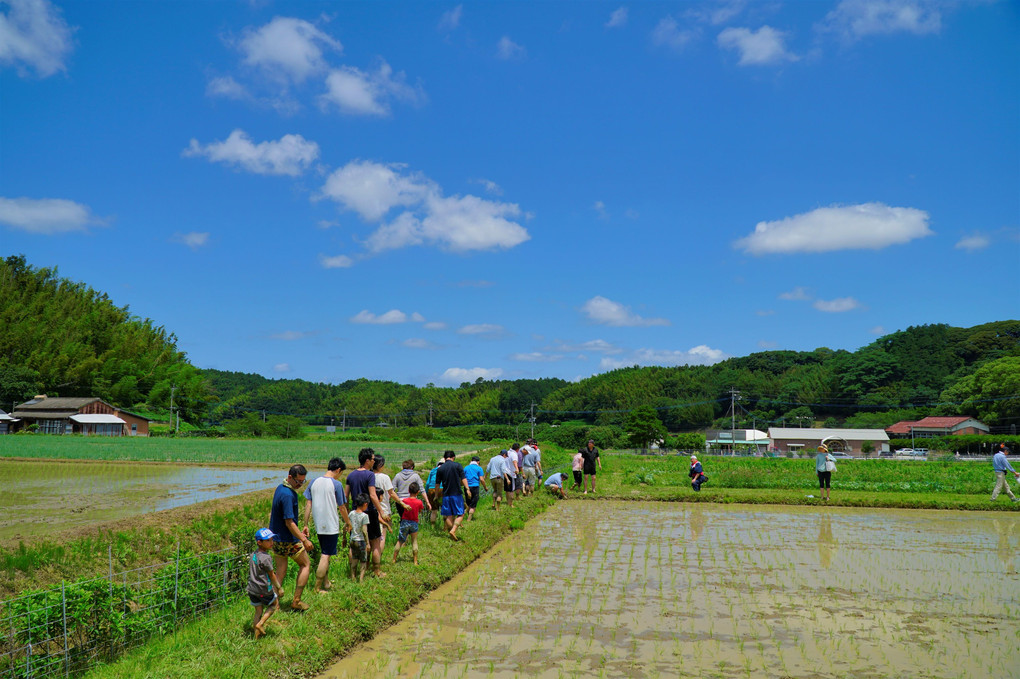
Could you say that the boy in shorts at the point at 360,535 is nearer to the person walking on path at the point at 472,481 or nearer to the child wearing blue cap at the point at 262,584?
the child wearing blue cap at the point at 262,584

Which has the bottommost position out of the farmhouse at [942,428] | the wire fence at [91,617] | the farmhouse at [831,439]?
the farmhouse at [831,439]

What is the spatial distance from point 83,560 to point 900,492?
71.9 feet

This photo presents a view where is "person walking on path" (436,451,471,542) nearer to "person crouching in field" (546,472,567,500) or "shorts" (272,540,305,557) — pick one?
"shorts" (272,540,305,557)

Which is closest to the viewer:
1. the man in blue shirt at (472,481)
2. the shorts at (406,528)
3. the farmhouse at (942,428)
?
the shorts at (406,528)

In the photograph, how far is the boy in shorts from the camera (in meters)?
8.37

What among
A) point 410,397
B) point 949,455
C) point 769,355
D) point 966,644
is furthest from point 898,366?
point 966,644

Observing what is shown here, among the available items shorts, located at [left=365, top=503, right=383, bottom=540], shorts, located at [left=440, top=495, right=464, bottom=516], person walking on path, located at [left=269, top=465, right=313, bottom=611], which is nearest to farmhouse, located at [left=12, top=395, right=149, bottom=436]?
shorts, located at [left=440, top=495, right=464, bottom=516]

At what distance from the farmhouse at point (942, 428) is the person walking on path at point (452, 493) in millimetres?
68021

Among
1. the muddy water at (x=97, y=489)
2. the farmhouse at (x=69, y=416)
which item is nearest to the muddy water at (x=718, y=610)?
the muddy water at (x=97, y=489)

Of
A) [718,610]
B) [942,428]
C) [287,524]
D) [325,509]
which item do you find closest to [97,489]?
[325,509]

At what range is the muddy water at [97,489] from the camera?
45.2 ft

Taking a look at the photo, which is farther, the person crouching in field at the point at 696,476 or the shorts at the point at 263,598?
the person crouching in field at the point at 696,476

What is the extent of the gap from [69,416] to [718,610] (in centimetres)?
6217

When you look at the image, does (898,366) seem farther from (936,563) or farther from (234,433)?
(936,563)
